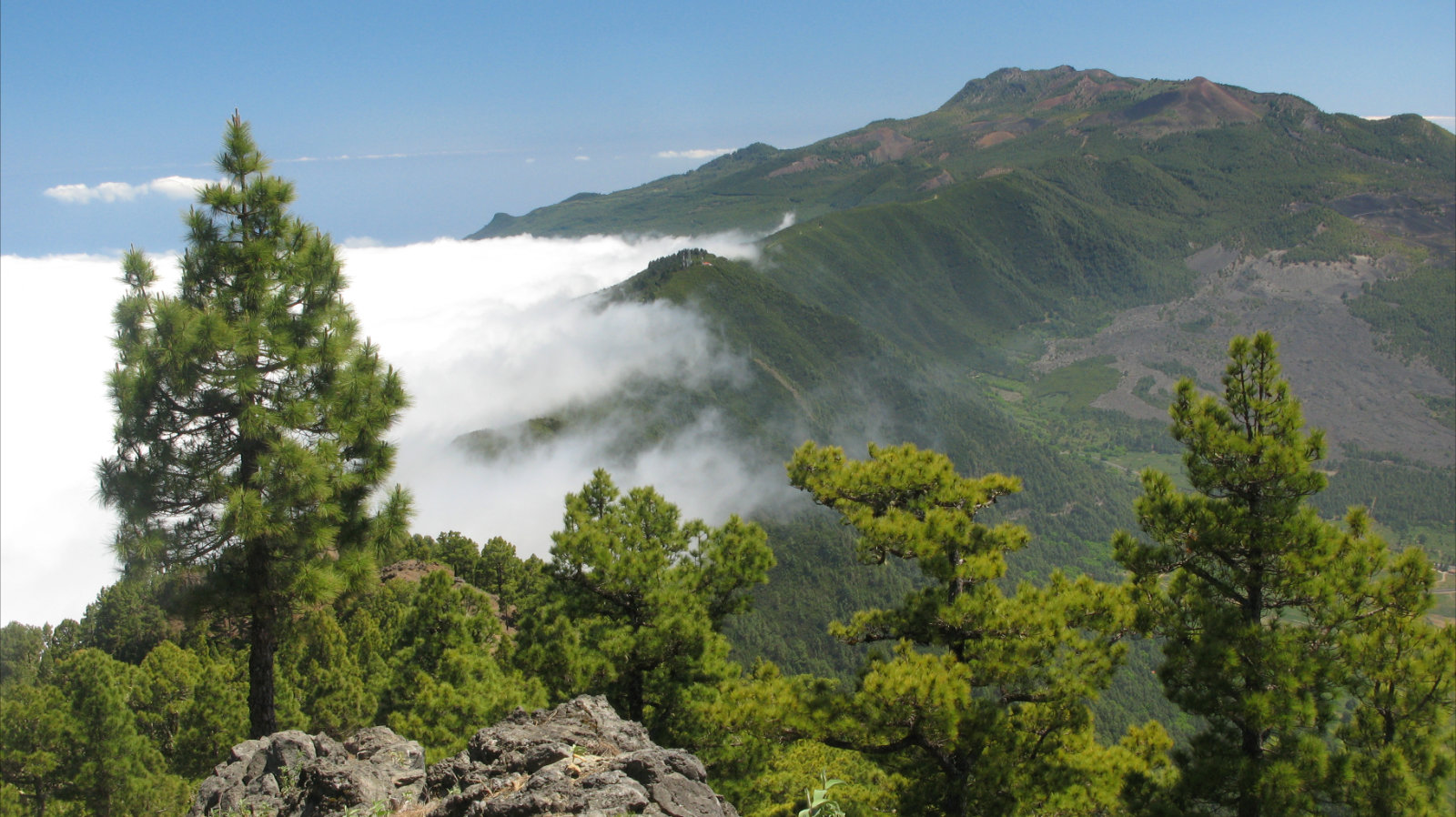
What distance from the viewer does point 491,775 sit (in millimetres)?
9844

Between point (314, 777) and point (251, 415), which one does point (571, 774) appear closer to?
point (314, 777)

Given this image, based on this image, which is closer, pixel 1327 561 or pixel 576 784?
pixel 576 784

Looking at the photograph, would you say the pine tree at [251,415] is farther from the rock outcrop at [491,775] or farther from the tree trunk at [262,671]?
the rock outcrop at [491,775]

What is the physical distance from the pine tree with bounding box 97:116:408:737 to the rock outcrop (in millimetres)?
3347

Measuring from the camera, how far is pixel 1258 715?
40.0 feet

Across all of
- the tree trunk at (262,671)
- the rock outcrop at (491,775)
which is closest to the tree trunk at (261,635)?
the tree trunk at (262,671)

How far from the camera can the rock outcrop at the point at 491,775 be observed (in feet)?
28.4

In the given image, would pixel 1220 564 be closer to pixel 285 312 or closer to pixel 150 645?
pixel 285 312

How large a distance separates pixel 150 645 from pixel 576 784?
62171 millimetres

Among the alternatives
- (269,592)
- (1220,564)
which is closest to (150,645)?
(269,592)

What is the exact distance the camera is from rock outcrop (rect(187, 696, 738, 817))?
340 inches

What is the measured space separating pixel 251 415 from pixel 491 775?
729 centimetres

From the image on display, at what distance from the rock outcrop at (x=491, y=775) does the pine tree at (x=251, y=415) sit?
3347mm

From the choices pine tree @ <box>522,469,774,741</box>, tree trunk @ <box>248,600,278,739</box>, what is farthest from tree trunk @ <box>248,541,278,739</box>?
pine tree @ <box>522,469,774,741</box>
